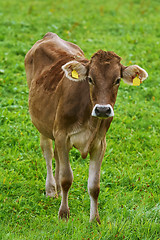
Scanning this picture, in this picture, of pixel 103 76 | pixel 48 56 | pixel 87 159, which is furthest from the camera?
pixel 87 159

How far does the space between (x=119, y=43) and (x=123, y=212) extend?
7.37 meters

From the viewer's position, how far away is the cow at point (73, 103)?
181 inches

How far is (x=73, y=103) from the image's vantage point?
4.99 m

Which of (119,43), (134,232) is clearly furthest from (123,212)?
(119,43)

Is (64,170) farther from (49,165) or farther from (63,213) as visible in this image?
(49,165)

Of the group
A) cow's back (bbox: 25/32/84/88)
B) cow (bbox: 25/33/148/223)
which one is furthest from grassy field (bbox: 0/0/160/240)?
cow's back (bbox: 25/32/84/88)

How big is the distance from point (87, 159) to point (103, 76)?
→ 276cm

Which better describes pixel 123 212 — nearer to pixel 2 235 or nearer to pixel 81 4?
pixel 2 235

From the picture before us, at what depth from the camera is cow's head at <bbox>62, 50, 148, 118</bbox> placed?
14.4 ft

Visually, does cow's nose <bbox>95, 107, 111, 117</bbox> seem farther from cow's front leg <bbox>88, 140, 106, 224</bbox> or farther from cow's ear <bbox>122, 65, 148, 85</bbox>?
cow's front leg <bbox>88, 140, 106, 224</bbox>

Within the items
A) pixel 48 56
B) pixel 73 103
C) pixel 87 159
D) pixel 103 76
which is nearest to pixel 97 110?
pixel 103 76

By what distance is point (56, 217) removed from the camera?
5.38m

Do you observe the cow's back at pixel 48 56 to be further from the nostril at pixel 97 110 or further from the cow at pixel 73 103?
the nostril at pixel 97 110

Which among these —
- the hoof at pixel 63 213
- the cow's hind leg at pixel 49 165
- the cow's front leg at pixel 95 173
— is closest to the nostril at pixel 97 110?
the cow's front leg at pixel 95 173
